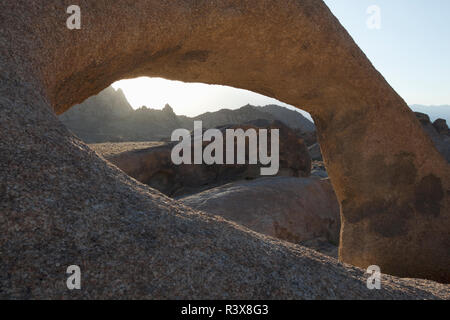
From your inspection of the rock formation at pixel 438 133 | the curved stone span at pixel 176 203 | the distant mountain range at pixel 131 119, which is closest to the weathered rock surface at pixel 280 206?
the curved stone span at pixel 176 203

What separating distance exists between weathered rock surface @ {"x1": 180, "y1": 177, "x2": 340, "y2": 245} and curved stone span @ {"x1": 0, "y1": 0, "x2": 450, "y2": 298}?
0.76m

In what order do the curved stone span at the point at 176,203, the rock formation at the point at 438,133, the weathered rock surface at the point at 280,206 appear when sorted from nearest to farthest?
the curved stone span at the point at 176,203 → the weathered rock surface at the point at 280,206 → the rock formation at the point at 438,133

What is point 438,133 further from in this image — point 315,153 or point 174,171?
point 174,171

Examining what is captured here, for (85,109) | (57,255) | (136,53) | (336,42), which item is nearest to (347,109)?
(336,42)

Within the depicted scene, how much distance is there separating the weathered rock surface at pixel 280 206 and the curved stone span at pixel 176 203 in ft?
2.48

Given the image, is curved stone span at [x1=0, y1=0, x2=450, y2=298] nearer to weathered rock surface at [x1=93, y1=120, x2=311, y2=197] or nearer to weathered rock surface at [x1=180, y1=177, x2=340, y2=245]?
weathered rock surface at [x1=180, y1=177, x2=340, y2=245]

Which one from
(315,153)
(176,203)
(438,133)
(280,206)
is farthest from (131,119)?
(176,203)

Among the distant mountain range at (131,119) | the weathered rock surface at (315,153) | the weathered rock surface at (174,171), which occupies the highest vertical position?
the distant mountain range at (131,119)

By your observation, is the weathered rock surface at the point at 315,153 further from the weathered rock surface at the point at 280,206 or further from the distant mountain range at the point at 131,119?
the weathered rock surface at the point at 280,206

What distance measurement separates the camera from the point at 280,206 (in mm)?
4578

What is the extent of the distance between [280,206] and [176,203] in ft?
10.1

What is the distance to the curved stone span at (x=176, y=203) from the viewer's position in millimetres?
1155

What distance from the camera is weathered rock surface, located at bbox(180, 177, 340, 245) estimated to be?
4.19 metres
